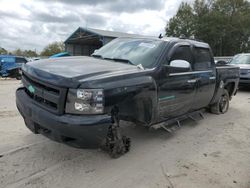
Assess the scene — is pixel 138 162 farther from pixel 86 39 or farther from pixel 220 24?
pixel 220 24

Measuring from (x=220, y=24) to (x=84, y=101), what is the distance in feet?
160

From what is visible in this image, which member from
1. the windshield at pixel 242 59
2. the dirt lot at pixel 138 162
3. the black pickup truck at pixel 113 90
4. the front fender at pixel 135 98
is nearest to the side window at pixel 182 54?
the black pickup truck at pixel 113 90

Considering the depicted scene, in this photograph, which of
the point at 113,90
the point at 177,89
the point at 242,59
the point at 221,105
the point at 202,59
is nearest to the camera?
the point at 113,90

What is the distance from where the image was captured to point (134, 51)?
460 cm

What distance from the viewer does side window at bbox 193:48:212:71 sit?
5.43 metres

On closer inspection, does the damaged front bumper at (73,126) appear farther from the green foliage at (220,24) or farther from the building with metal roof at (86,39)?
the green foliage at (220,24)

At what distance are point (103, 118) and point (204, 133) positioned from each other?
9.84 feet

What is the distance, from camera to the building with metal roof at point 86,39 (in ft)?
96.3

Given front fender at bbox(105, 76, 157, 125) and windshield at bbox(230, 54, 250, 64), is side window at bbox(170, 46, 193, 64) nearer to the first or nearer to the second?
front fender at bbox(105, 76, 157, 125)

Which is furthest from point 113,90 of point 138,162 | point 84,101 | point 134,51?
point 134,51

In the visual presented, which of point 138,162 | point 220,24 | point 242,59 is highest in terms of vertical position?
point 220,24

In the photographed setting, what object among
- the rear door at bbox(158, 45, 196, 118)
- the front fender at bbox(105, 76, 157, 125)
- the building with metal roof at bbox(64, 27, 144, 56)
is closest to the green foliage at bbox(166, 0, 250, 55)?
the building with metal roof at bbox(64, 27, 144, 56)

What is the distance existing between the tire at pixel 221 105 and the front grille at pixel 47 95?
4.99 metres

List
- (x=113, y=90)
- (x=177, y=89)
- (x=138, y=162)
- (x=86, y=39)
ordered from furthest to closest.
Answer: (x=86, y=39), (x=177, y=89), (x=138, y=162), (x=113, y=90)
